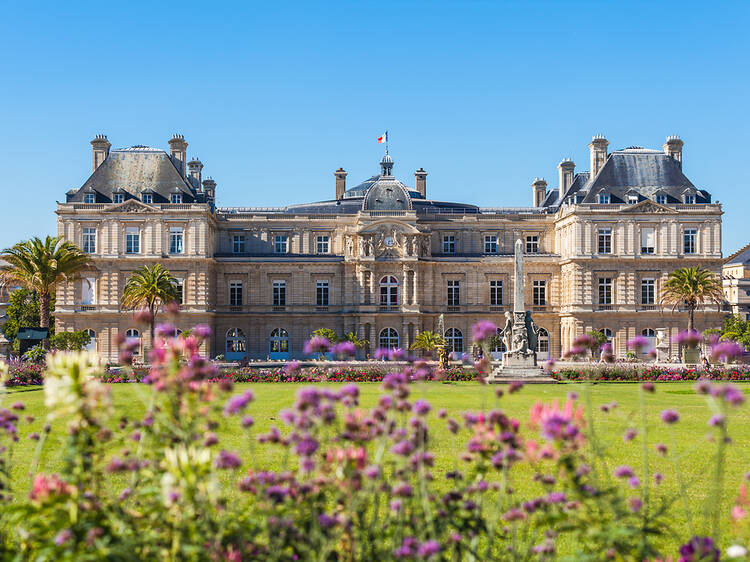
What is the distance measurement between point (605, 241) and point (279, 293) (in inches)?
985

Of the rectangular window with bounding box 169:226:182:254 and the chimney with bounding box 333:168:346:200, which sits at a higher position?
the chimney with bounding box 333:168:346:200

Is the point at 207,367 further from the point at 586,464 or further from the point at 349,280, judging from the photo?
the point at 349,280

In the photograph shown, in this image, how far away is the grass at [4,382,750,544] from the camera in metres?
12.1

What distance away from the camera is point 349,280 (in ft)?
194

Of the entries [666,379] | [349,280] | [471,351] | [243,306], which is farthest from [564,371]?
[243,306]

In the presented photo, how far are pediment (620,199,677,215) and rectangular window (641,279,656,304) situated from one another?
202 inches

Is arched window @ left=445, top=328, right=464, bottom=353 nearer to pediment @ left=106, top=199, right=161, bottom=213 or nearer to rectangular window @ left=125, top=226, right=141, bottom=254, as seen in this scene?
pediment @ left=106, top=199, right=161, bottom=213

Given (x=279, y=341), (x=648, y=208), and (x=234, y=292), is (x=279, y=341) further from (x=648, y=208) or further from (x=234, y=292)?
(x=648, y=208)

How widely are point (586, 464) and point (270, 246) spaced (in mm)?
57741

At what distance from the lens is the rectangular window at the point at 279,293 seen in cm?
6006

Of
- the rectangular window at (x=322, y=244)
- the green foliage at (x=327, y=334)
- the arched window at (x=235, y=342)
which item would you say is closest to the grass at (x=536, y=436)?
the green foliage at (x=327, y=334)

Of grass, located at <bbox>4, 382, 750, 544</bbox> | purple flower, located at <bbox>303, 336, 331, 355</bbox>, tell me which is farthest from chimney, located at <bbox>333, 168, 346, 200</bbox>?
purple flower, located at <bbox>303, 336, 331, 355</bbox>

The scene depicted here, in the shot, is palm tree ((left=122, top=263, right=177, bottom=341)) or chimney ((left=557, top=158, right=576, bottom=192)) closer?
palm tree ((left=122, top=263, right=177, bottom=341))

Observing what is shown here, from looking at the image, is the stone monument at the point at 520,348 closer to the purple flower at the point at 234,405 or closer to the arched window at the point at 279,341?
the arched window at the point at 279,341
